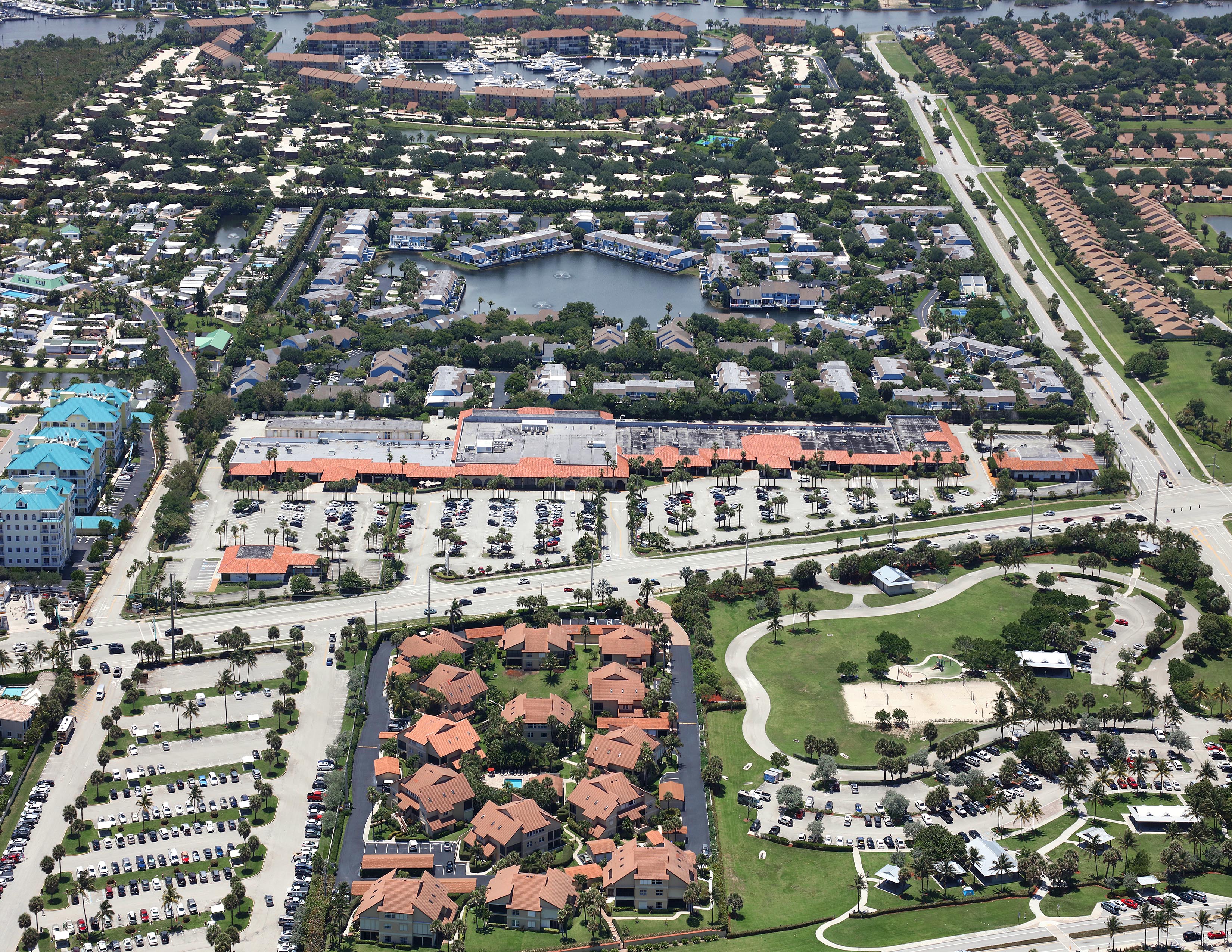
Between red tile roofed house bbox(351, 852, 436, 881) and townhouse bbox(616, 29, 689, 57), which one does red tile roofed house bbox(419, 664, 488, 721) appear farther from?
townhouse bbox(616, 29, 689, 57)

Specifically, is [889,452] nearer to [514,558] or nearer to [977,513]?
[977,513]

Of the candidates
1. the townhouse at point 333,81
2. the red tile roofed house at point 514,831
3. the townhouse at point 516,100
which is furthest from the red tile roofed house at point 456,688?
the townhouse at point 333,81

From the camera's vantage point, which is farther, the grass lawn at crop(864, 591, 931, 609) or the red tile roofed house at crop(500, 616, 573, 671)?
the grass lawn at crop(864, 591, 931, 609)

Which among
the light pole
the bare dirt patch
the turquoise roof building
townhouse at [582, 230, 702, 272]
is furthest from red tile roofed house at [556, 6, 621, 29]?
the bare dirt patch

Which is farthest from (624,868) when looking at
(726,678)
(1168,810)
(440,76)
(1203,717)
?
(440,76)

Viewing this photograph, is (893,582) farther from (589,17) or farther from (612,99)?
(589,17)

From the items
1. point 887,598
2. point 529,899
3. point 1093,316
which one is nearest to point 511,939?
point 529,899

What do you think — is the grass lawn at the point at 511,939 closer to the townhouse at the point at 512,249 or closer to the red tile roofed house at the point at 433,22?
the townhouse at the point at 512,249
